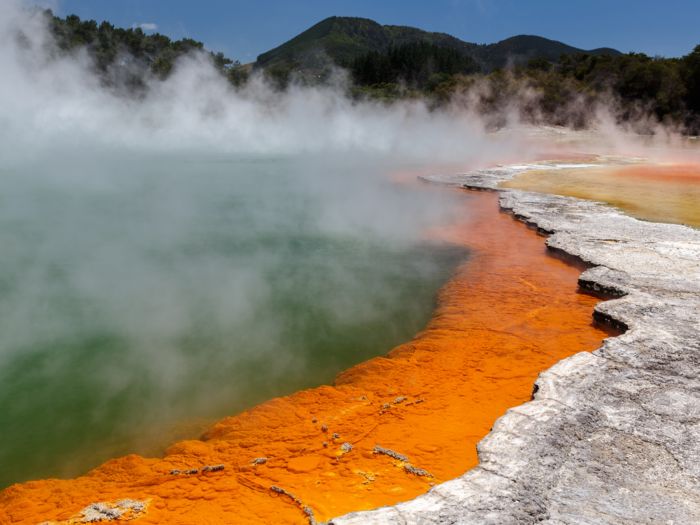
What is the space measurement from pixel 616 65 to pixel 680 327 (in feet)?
105

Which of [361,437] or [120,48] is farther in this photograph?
[120,48]

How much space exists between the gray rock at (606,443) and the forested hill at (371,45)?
2868 inches

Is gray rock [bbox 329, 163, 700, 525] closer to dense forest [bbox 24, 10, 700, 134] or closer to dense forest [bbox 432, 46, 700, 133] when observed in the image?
dense forest [bbox 24, 10, 700, 134]

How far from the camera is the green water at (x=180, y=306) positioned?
9.59 feet

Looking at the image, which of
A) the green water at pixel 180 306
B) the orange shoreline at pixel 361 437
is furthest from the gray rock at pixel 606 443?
the green water at pixel 180 306

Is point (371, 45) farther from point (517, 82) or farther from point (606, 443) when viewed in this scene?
point (606, 443)

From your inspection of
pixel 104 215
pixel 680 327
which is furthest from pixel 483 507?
pixel 104 215

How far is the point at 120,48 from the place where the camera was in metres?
24.7

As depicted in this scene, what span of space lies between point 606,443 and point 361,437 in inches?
45.0

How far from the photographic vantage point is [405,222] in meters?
7.33

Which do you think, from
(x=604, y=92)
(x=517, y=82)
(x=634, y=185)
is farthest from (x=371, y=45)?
(x=634, y=185)

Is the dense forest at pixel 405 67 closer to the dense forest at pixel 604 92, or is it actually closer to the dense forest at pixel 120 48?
the dense forest at pixel 604 92

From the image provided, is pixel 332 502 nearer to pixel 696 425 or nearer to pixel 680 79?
pixel 696 425

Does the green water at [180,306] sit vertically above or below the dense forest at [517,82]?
below
